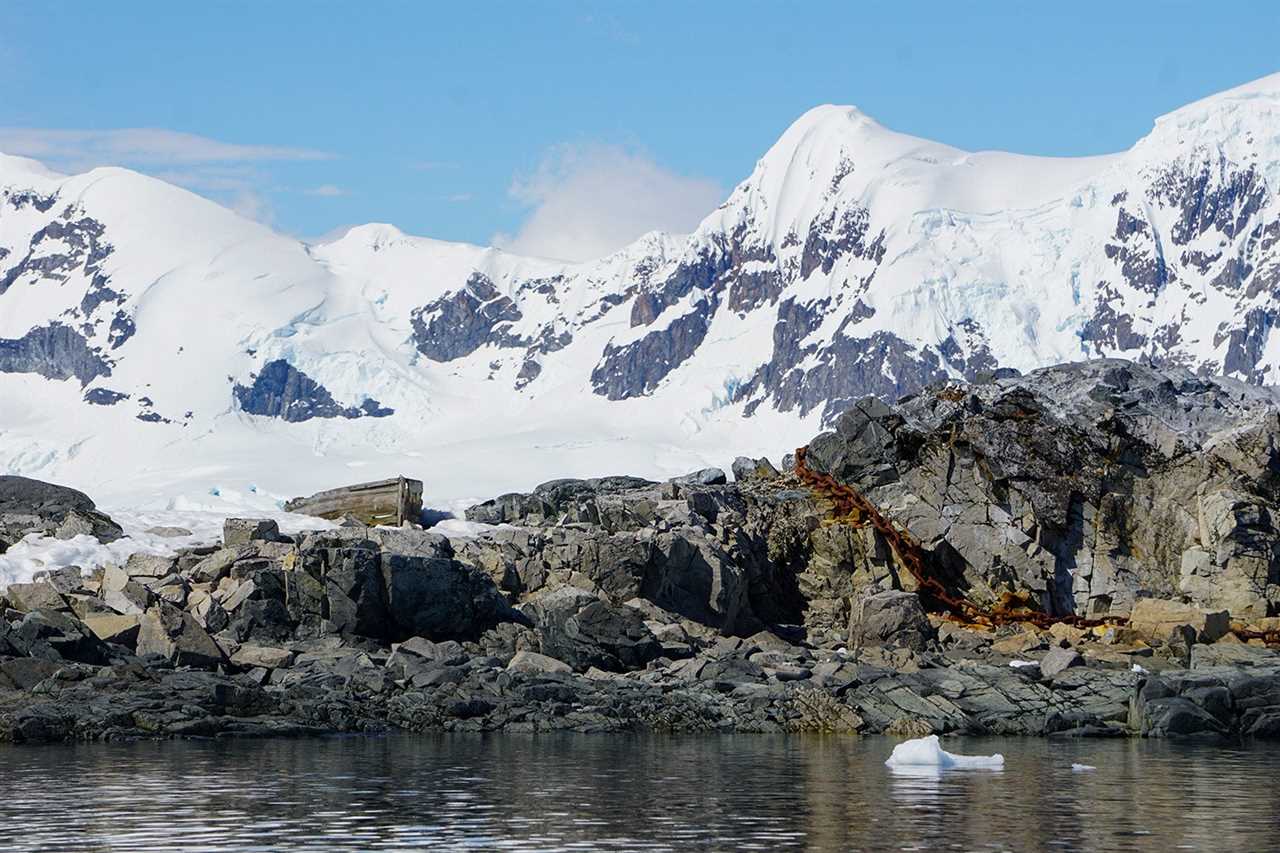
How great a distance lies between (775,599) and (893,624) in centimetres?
517

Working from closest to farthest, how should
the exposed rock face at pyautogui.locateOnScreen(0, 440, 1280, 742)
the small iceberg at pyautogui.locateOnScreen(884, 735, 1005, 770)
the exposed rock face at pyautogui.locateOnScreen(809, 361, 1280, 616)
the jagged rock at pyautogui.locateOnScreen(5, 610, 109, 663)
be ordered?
the small iceberg at pyautogui.locateOnScreen(884, 735, 1005, 770) → the exposed rock face at pyautogui.locateOnScreen(0, 440, 1280, 742) → the jagged rock at pyautogui.locateOnScreen(5, 610, 109, 663) → the exposed rock face at pyautogui.locateOnScreen(809, 361, 1280, 616)

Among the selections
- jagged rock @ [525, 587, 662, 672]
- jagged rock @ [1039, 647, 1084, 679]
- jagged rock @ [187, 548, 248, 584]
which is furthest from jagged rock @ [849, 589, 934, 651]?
jagged rock @ [187, 548, 248, 584]

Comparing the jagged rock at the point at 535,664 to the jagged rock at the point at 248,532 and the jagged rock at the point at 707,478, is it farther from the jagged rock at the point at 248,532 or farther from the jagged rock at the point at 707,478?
the jagged rock at the point at 707,478

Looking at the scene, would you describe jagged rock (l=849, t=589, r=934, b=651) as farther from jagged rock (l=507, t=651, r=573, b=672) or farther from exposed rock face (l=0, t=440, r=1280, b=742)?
jagged rock (l=507, t=651, r=573, b=672)

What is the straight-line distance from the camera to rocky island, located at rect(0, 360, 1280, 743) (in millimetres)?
35312

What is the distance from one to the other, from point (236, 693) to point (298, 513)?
20.3m

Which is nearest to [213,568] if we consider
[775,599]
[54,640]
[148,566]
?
[148,566]

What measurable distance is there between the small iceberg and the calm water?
0.37 m

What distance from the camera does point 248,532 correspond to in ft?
150

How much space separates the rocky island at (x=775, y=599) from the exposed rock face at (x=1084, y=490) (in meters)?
0.08

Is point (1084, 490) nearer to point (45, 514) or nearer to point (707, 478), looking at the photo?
point (707, 478)

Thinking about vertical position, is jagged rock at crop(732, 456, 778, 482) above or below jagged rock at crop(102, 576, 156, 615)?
above

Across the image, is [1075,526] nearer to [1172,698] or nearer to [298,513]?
[1172,698]

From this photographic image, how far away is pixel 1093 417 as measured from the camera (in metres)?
50.8
